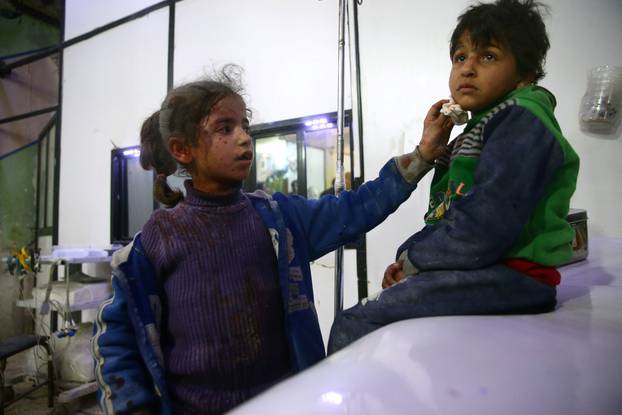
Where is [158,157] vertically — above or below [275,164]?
below

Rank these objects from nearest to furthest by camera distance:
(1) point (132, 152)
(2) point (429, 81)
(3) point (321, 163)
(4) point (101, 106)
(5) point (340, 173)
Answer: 1. (5) point (340, 173)
2. (2) point (429, 81)
3. (1) point (132, 152)
4. (4) point (101, 106)
5. (3) point (321, 163)

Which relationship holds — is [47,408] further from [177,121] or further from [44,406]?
[177,121]

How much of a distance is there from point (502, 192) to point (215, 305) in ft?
2.18

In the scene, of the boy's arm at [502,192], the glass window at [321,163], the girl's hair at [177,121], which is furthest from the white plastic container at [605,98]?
the glass window at [321,163]

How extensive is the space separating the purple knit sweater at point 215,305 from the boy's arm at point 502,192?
457mm

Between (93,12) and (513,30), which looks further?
(93,12)

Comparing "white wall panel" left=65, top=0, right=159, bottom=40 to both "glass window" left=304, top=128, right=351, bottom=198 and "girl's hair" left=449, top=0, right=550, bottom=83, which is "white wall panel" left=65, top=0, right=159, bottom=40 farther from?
"girl's hair" left=449, top=0, right=550, bottom=83

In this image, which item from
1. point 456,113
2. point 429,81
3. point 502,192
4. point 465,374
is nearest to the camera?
point 465,374

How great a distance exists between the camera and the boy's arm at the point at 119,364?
75 centimetres

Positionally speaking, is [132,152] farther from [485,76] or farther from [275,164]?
[485,76]

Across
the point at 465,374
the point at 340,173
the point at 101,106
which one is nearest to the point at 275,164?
the point at 101,106

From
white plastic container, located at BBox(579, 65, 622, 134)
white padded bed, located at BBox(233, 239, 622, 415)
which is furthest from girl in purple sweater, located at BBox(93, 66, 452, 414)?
white plastic container, located at BBox(579, 65, 622, 134)

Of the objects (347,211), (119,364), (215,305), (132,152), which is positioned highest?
(132,152)

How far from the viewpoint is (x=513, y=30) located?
751mm
